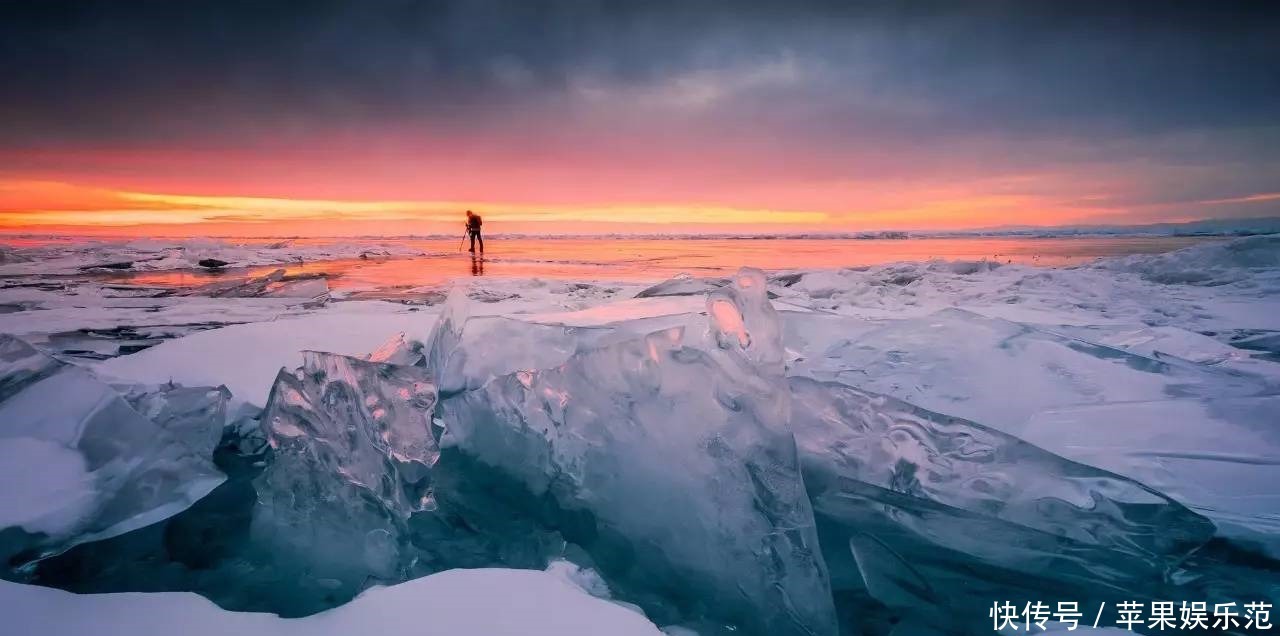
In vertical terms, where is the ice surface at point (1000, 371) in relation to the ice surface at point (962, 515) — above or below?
above

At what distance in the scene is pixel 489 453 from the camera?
1.92m

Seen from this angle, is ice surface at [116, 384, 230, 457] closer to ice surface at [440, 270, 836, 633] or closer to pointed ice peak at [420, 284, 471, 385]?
pointed ice peak at [420, 284, 471, 385]

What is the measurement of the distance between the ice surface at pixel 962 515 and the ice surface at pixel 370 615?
0.72m

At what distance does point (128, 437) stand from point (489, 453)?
40.3 inches

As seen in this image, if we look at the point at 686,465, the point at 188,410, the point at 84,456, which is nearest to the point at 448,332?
the point at 188,410

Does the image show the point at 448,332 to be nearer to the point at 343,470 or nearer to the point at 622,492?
the point at 343,470

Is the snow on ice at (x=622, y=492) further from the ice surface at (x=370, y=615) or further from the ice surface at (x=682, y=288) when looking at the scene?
the ice surface at (x=682, y=288)

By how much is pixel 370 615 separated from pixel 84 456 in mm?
1120

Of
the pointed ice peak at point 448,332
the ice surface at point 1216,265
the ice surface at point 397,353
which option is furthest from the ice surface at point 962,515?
the ice surface at point 1216,265

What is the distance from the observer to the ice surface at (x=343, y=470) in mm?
1392

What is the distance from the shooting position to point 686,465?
151 cm

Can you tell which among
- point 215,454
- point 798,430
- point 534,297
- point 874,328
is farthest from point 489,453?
point 534,297

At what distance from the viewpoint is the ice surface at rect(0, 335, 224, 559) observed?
1383mm

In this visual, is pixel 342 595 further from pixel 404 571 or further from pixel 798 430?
pixel 798 430
